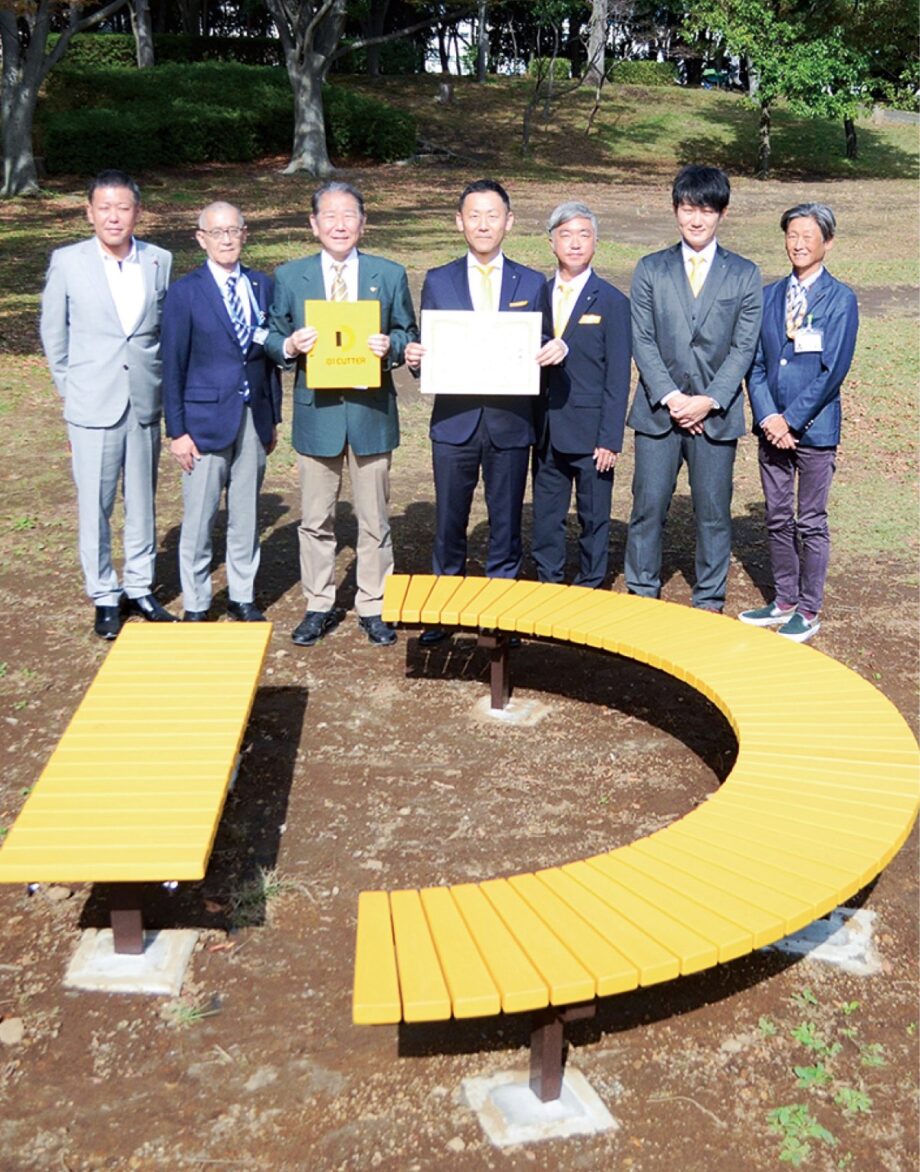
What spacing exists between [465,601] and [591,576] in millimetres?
1088

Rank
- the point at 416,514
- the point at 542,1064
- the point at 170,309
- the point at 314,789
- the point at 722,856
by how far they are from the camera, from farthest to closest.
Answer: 1. the point at 416,514
2. the point at 170,309
3. the point at 314,789
4. the point at 722,856
5. the point at 542,1064

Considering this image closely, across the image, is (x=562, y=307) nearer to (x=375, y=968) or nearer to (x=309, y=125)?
(x=375, y=968)

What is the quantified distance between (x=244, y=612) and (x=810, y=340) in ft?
10.0

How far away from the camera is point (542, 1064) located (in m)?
3.21

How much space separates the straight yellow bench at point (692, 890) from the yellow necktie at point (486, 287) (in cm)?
197

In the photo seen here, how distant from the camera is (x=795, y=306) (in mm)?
5883

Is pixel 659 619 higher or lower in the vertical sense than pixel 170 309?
lower

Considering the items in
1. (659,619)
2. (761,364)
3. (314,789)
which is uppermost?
(761,364)

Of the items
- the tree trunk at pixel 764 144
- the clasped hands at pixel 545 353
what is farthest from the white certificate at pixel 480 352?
the tree trunk at pixel 764 144

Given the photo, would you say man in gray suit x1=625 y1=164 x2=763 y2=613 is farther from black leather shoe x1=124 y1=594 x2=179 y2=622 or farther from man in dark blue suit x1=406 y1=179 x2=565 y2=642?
black leather shoe x1=124 y1=594 x2=179 y2=622

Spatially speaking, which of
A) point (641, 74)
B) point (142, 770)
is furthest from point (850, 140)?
point (142, 770)

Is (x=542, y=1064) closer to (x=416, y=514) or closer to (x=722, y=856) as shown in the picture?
(x=722, y=856)

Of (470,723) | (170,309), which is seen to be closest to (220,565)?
(170,309)

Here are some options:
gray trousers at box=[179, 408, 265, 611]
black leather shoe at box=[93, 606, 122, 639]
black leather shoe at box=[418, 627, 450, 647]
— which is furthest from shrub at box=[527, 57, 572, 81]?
black leather shoe at box=[93, 606, 122, 639]
